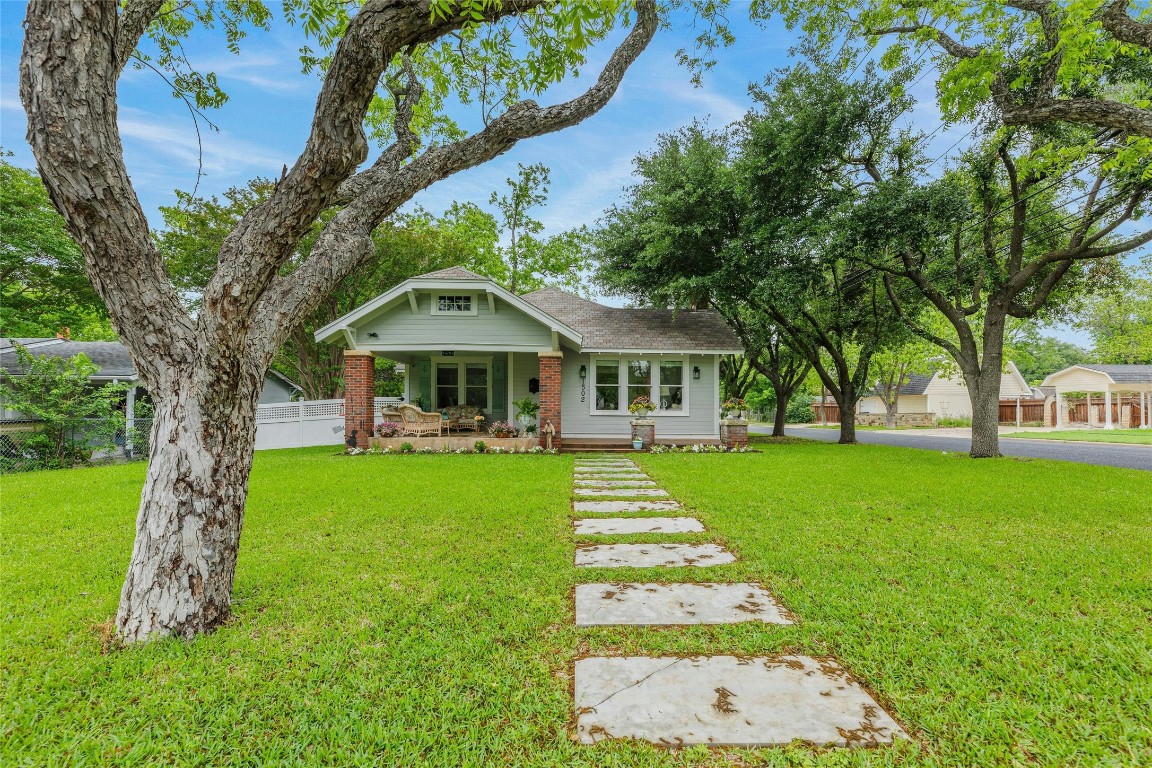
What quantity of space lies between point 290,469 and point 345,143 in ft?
26.6

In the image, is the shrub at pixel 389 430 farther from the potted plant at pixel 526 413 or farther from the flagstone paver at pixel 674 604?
the flagstone paver at pixel 674 604

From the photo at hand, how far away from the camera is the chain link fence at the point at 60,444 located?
9820 mm

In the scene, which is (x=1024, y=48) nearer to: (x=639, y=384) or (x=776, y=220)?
(x=776, y=220)

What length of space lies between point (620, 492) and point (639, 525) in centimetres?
186

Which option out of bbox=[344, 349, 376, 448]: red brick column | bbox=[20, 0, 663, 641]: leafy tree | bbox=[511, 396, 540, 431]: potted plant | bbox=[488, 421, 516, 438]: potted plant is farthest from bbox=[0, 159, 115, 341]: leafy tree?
bbox=[20, 0, 663, 641]: leafy tree

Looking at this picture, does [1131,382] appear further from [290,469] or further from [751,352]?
[290,469]

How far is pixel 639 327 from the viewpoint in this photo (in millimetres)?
14742

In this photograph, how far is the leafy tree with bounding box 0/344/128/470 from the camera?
9828mm

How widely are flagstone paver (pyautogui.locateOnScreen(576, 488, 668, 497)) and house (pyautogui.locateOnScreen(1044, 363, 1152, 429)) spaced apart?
97.5 ft

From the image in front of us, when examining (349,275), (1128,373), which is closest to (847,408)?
(349,275)

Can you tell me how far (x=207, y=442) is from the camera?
269 cm

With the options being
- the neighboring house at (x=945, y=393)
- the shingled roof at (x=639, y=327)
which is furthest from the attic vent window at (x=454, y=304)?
the neighboring house at (x=945, y=393)

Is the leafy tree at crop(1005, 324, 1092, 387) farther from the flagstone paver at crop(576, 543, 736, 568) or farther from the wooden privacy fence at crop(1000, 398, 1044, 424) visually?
the flagstone paver at crop(576, 543, 736, 568)

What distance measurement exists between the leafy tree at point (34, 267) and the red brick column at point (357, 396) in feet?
34.0
